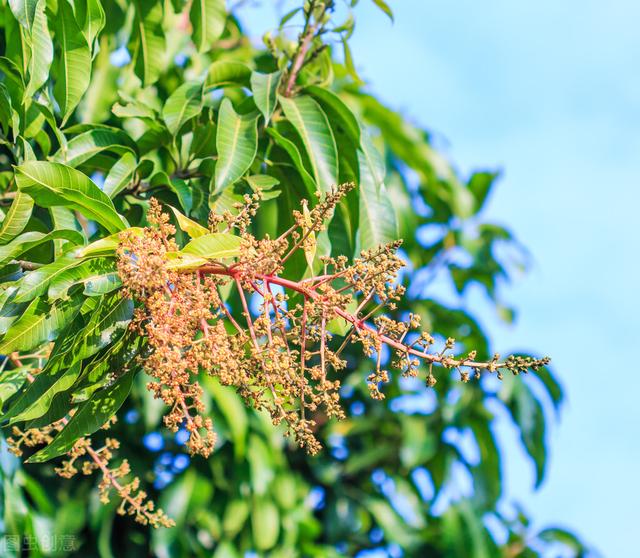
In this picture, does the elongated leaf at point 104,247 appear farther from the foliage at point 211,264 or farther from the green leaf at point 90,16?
the green leaf at point 90,16

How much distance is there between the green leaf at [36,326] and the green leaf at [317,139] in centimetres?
55

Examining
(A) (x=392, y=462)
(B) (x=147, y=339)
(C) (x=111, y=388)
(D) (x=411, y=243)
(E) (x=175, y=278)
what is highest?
(E) (x=175, y=278)

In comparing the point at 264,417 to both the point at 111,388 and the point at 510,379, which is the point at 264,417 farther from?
the point at 111,388

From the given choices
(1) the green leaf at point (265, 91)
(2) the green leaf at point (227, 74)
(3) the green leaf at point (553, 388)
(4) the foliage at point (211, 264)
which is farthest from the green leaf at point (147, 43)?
(3) the green leaf at point (553, 388)

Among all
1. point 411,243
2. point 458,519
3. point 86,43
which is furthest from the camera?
point 411,243

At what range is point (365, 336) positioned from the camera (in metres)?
1.28

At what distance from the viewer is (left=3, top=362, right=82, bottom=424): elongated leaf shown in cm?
132

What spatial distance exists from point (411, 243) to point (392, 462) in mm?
974

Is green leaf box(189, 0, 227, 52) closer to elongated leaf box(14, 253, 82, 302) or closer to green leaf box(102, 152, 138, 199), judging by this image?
green leaf box(102, 152, 138, 199)

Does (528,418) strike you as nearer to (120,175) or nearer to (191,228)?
(120,175)

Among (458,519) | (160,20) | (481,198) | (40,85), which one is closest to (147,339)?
(40,85)

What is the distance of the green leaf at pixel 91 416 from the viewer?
1.36 meters

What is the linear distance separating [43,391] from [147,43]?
3.42 ft

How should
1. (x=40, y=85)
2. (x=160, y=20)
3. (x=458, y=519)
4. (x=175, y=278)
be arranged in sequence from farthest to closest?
(x=458, y=519), (x=160, y=20), (x=40, y=85), (x=175, y=278)
